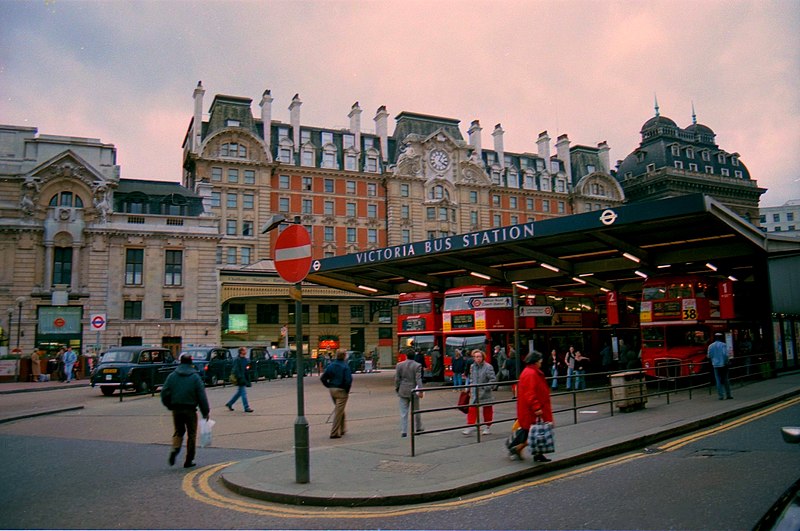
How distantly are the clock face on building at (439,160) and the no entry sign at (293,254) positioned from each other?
5973cm

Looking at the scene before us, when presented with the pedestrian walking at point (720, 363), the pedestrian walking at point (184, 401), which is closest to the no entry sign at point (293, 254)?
the pedestrian walking at point (184, 401)

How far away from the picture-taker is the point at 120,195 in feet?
156

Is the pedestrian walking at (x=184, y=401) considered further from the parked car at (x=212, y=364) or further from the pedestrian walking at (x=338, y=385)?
the parked car at (x=212, y=364)

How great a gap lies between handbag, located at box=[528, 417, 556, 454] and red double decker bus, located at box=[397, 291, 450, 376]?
63.0 ft

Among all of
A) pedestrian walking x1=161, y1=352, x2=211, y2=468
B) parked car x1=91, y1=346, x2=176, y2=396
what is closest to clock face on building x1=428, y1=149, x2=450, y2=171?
parked car x1=91, y1=346, x2=176, y2=396

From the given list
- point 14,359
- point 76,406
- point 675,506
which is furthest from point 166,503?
point 14,359

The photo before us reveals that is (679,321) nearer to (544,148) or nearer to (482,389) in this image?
(482,389)

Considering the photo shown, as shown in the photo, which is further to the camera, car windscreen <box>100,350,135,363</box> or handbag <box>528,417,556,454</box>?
car windscreen <box>100,350,135,363</box>

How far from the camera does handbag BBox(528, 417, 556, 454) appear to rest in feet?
29.2

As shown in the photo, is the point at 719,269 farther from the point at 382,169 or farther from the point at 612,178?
the point at 612,178

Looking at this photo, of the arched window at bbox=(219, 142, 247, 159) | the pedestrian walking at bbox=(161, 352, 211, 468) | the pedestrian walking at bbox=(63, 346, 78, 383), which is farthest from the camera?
the arched window at bbox=(219, 142, 247, 159)

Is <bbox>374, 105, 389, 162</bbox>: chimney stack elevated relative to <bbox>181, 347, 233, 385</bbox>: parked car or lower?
elevated

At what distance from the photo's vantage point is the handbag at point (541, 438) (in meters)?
8.90

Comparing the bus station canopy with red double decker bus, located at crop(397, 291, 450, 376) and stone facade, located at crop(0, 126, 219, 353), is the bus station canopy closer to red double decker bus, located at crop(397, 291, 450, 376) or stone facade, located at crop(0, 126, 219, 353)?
red double decker bus, located at crop(397, 291, 450, 376)
